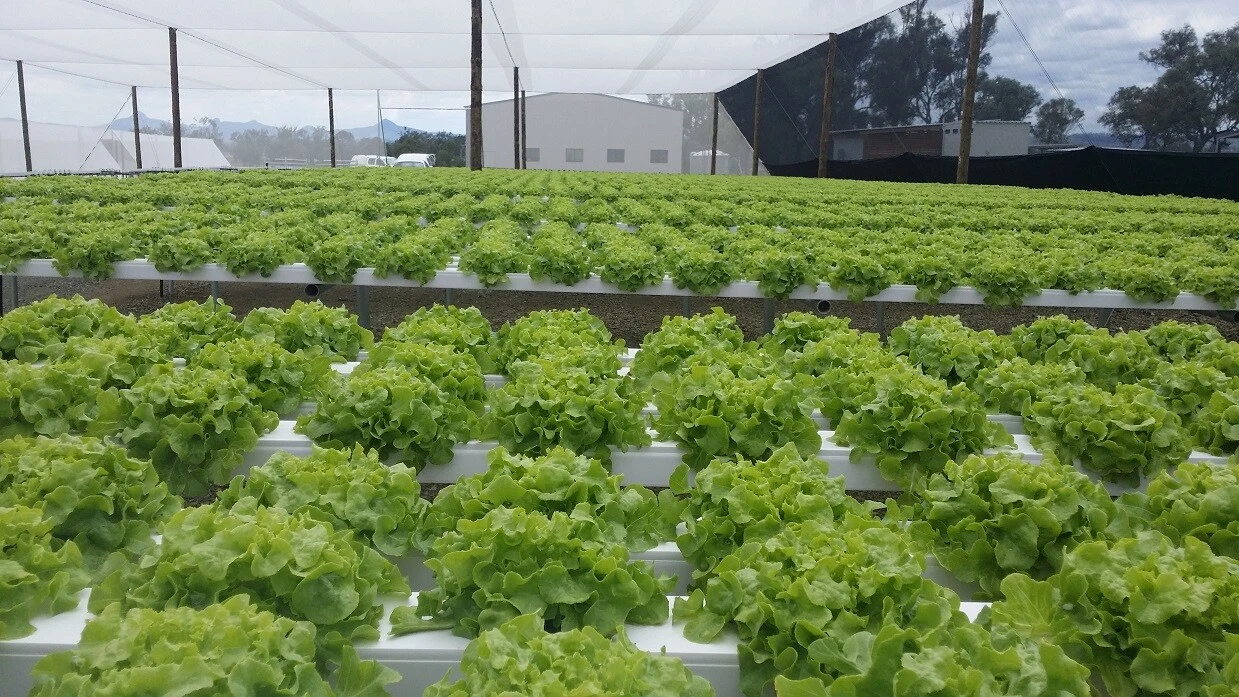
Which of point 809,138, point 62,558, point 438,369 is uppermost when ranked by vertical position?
point 809,138

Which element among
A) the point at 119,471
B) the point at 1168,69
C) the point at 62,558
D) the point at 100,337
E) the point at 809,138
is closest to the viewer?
the point at 62,558

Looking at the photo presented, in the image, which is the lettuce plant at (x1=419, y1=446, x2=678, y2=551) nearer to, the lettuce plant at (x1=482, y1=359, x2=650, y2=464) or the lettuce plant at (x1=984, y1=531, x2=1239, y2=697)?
the lettuce plant at (x1=482, y1=359, x2=650, y2=464)

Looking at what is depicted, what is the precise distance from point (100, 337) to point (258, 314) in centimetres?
87

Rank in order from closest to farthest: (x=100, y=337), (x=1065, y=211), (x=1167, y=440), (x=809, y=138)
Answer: (x=1167, y=440) < (x=100, y=337) < (x=1065, y=211) < (x=809, y=138)

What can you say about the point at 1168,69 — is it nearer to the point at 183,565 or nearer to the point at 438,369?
the point at 438,369

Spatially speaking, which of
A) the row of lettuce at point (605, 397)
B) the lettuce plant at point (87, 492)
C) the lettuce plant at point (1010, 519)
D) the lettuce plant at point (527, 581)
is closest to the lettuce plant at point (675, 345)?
the row of lettuce at point (605, 397)

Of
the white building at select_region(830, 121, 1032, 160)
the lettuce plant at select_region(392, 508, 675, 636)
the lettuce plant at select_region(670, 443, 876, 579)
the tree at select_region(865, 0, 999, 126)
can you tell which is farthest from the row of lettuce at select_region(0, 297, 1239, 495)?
the tree at select_region(865, 0, 999, 126)

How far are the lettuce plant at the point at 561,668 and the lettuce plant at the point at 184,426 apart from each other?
6.85ft

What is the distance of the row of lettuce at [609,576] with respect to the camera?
2.27m

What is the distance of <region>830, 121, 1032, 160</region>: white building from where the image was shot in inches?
1128

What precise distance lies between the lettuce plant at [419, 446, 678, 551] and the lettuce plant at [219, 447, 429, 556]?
92 mm

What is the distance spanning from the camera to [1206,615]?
2492mm

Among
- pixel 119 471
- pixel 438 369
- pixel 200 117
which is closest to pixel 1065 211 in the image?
pixel 438 369

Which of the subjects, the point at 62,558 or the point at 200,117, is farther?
the point at 200,117
